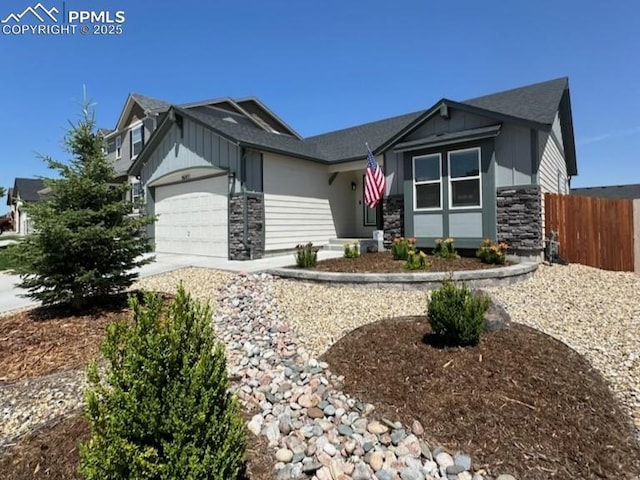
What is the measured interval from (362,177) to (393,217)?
14.1 feet

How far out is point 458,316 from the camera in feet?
11.4

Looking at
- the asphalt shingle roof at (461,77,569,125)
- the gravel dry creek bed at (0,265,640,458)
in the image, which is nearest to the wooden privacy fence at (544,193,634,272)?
the gravel dry creek bed at (0,265,640,458)

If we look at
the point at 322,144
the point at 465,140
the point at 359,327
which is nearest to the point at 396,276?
the point at 359,327

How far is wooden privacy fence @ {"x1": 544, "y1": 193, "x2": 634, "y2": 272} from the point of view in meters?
8.53

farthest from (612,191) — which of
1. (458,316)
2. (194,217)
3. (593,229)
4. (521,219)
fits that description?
(458,316)

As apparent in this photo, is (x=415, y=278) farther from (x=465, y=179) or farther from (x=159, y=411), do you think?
(x=159, y=411)

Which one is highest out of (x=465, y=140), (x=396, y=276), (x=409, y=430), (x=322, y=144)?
(x=322, y=144)

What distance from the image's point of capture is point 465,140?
356 inches

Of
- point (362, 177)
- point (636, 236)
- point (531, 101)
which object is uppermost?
point (531, 101)

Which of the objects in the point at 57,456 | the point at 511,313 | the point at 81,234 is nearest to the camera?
the point at 57,456

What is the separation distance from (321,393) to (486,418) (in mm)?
1411

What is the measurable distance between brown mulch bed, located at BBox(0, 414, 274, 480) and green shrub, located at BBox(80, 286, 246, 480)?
23.5 inches

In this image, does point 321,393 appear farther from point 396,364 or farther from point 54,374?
point 54,374

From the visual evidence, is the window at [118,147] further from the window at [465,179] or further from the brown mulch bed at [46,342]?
the window at [465,179]
